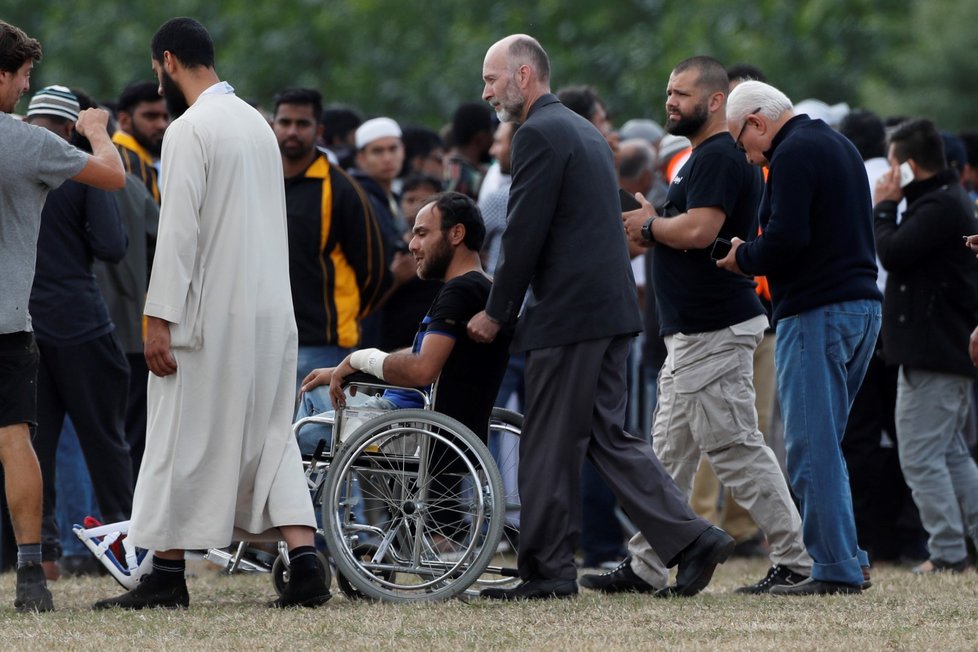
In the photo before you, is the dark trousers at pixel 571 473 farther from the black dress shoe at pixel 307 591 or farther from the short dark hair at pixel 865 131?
the short dark hair at pixel 865 131

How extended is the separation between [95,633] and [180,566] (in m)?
0.73

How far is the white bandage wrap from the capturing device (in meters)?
7.12

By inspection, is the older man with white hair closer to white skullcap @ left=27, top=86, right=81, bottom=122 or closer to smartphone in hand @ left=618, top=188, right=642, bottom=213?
smartphone in hand @ left=618, top=188, right=642, bottom=213

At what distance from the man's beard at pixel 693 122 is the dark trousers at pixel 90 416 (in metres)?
3.06

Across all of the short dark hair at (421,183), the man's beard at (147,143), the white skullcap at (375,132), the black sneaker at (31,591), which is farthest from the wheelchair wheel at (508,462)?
the white skullcap at (375,132)

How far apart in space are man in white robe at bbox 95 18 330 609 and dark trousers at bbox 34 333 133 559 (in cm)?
188

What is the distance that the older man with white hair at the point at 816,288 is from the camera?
7.09 metres

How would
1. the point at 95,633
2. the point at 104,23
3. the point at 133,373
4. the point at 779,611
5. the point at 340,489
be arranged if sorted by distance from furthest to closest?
the point at 104,23 → the point at 133,373 → the point at 340,489 → the point at 779,611 → the point at 95,633

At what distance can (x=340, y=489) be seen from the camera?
707cm

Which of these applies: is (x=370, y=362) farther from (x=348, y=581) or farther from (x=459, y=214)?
(x=348, y=581)

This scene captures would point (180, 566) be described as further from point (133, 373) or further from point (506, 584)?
point (133, 373)

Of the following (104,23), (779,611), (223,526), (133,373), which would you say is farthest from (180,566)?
(104,23)

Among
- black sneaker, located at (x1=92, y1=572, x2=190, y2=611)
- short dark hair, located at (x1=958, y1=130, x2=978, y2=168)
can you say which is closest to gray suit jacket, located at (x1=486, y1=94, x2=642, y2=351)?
black sneaker, located at (x1=92, y1=572, x2=190, y2=611)

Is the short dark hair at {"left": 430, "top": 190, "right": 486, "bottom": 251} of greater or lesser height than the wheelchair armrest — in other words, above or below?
above
